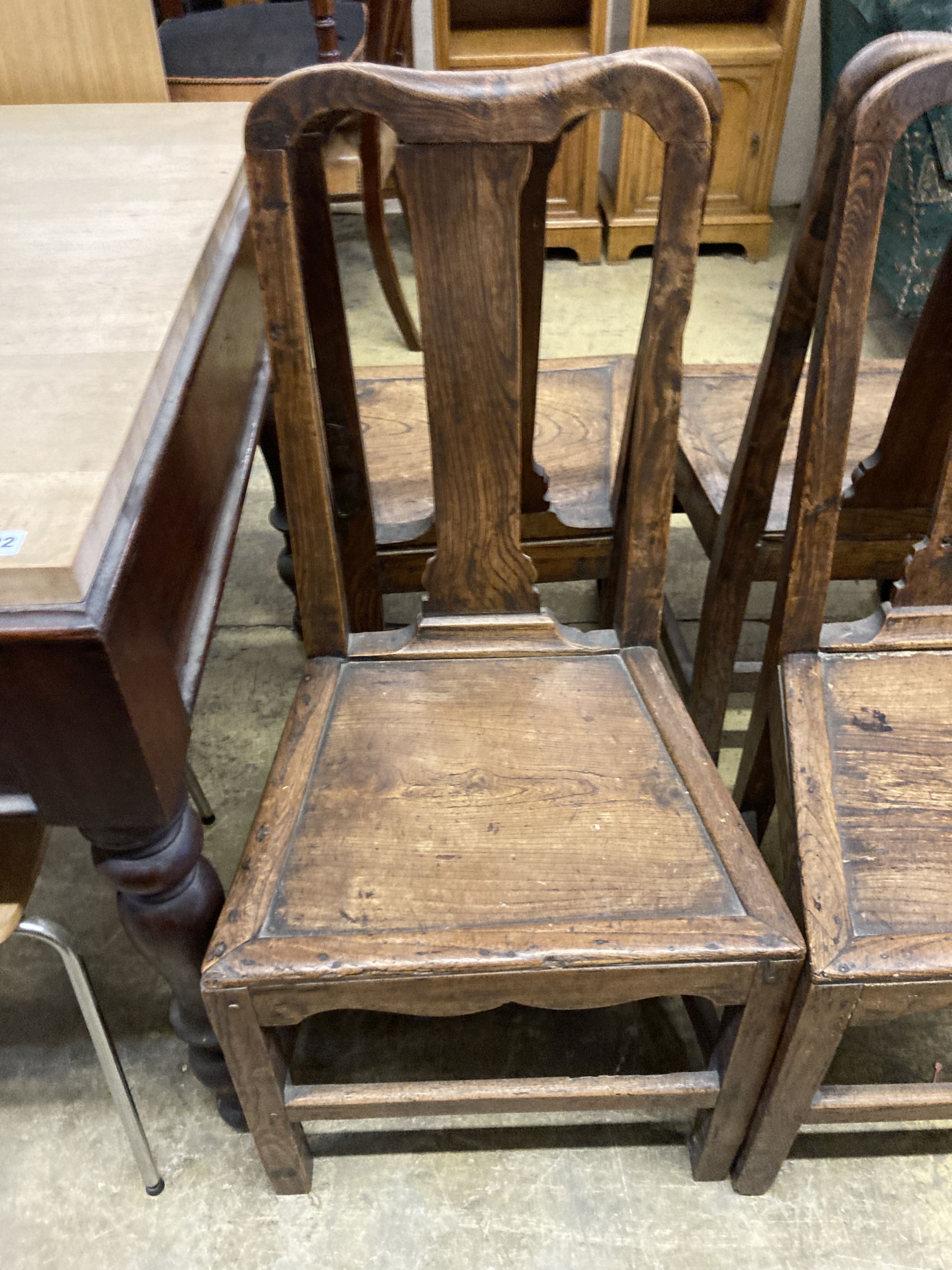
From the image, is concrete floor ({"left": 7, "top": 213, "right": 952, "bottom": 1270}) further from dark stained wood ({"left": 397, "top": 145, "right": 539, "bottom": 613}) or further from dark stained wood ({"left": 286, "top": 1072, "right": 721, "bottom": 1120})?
dark stained wood ({"left": 397, "top": 145, "right": 539, "bottom": 613})

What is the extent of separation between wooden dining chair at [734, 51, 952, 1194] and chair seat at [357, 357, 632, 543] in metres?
0.38

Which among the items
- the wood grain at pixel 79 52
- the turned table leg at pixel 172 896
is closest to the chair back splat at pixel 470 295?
the turned table leg at pixel 172 896

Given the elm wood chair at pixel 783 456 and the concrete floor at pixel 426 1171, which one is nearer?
the elm wood chair at pixel 783 456

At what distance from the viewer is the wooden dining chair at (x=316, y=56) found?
197 centimetres

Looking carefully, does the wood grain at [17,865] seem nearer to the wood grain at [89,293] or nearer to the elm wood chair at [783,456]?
the wood grain at [89,293]

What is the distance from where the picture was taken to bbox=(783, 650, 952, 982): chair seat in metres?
0.84

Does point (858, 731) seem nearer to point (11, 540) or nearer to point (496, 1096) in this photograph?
point (496, 1096)

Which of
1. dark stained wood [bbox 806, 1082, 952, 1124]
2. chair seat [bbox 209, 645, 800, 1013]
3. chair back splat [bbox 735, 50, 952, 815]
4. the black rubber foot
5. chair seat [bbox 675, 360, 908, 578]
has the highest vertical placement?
chair back splat [bbox 735, 50, 952, 815]

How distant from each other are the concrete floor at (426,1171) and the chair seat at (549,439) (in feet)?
2.23

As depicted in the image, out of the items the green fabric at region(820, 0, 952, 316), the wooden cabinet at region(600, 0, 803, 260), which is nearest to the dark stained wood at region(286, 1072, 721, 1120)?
the green fabric at region(820, 0, 952, 316)

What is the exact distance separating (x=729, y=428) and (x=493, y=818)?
2.58 ft

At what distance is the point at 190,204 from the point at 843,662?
0.88m

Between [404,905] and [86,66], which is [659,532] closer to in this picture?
[404,905]

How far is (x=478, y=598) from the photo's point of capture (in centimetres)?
108
